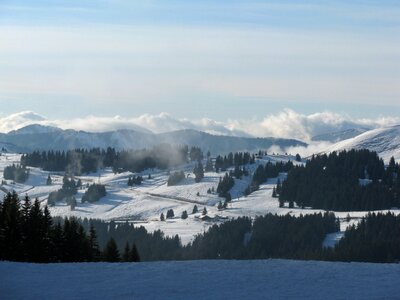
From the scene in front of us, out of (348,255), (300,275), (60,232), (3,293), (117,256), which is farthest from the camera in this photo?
(348,255)

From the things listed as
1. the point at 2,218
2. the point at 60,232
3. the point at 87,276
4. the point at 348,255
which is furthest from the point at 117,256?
the point at 348,255

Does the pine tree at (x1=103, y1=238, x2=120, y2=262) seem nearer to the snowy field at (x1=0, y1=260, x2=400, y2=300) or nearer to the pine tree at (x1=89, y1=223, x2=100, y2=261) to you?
the pine tree at (x1=89, y1=223, x2=100, y2=261)

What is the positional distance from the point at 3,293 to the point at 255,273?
1928cm

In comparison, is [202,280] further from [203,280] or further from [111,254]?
[111,254]

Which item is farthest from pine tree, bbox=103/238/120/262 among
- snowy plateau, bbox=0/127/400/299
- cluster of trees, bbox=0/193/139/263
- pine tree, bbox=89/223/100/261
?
snowy plateau, bbox=0/127/400/299

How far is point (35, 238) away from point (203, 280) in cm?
Result: 3154

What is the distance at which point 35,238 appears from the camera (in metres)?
87.4

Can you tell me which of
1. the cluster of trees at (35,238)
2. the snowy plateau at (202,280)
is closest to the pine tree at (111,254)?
the cluster of trees at (35,238)

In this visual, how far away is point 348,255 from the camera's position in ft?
628

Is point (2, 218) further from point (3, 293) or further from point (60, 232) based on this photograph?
point (3, 293)

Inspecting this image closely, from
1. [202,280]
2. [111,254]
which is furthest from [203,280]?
[111,254]

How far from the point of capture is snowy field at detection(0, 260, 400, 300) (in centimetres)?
5769

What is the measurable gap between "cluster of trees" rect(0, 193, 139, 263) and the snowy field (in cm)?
1819

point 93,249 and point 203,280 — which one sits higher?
point 203,280
